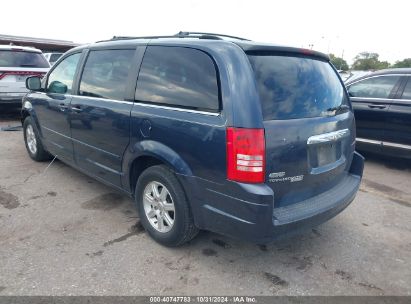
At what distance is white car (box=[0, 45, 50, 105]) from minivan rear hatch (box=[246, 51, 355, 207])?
25.3 feet

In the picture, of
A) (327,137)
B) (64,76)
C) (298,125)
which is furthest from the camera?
(64,76)

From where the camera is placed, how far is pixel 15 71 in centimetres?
846

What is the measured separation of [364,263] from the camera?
10.1 feet

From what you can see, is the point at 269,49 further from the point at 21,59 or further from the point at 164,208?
the point at 21,59

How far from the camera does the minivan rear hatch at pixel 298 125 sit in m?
2.57

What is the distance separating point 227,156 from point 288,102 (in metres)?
0.66

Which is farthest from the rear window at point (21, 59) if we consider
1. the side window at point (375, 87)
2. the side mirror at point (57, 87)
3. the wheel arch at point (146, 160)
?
the side window at point (375, 87)

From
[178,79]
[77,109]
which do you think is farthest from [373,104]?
[77,109]

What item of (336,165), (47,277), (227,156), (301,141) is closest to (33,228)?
(47,277)

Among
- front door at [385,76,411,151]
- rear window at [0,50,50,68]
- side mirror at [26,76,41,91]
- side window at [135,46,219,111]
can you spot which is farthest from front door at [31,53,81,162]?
front door at [385,76,411,151]

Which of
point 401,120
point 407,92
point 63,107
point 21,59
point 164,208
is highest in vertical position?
point 21,59

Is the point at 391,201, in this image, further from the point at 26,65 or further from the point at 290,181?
the point at 26,65

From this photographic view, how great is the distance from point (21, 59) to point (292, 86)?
8.20 meters

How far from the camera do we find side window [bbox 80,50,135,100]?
3473 millimetres
